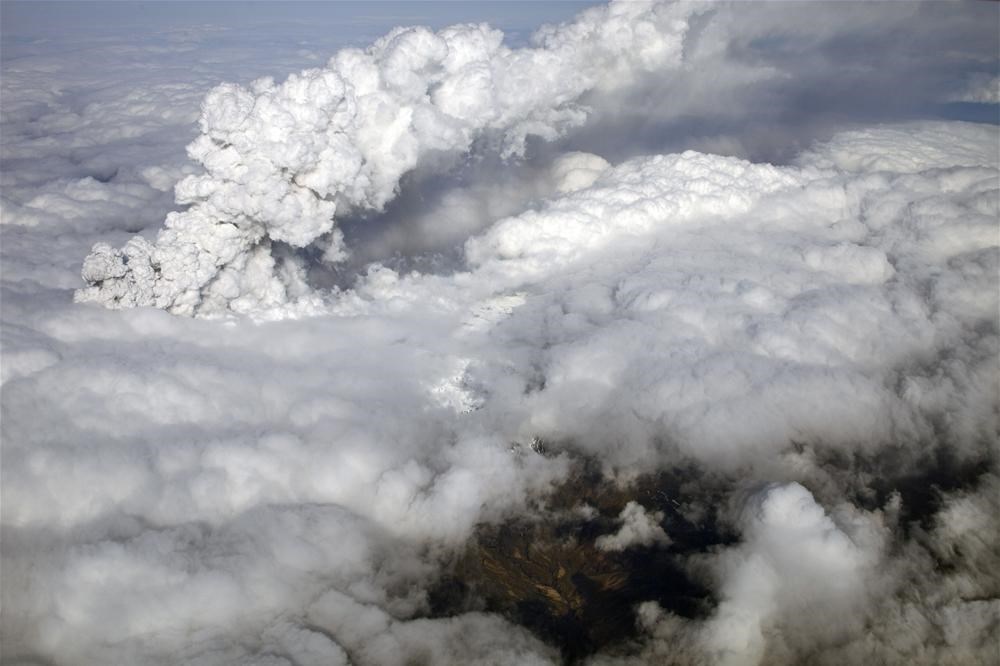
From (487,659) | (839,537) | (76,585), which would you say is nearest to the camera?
(76,585)

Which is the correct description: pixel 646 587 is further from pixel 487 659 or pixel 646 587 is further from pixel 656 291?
pixel 656 291

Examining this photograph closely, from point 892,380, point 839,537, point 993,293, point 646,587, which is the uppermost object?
point 993,293

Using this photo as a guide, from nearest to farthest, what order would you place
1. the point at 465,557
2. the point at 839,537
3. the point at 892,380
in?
the point at 839,537, the point at 465,557, the point at 892,380

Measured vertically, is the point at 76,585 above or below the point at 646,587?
above

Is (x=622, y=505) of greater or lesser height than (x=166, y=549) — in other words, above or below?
below

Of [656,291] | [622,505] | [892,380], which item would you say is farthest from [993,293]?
[622,505]

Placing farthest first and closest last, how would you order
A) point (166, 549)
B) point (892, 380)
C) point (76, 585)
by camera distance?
1. point (892, 380)
2. point (166, 549)
3. point (76, 585)

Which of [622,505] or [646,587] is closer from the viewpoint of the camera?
[646,587]

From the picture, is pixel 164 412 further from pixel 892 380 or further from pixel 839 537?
pixel 892 380

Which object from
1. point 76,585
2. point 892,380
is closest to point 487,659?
point 76,585
